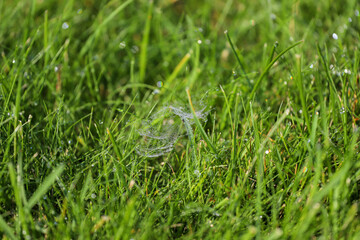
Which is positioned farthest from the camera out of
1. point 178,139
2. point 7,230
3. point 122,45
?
point 122,45

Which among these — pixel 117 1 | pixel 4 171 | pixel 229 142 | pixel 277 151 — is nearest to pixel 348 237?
pixel 277 151

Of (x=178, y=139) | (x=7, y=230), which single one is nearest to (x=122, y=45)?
(x=178, y=139)

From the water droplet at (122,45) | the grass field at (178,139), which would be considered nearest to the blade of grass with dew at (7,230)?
the grass field at (178,139)

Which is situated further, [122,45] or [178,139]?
[122,45]

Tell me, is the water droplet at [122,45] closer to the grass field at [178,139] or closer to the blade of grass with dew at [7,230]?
the grass field at [178,139]

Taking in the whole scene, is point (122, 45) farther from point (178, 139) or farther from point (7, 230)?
point (7, 230)

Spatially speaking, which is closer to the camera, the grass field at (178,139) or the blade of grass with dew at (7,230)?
the blade of grass with dew at (7,230)

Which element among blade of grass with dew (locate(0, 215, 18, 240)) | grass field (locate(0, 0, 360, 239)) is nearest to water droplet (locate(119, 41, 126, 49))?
grass field (locate(0, 0, 360, 239))

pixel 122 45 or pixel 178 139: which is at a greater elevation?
pixel 122 45

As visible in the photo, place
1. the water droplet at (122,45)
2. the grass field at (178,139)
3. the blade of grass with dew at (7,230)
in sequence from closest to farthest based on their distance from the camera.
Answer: the blade of grass with dew at (7,230)
the grass field at (178,139)
the water droplet at (122,45)
